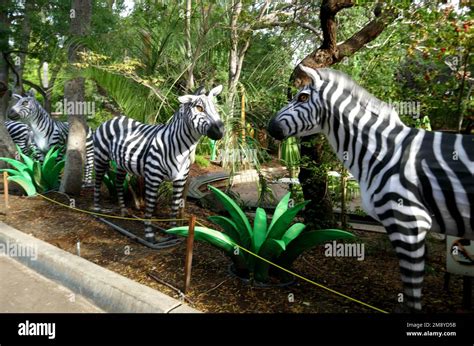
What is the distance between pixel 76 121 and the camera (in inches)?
293

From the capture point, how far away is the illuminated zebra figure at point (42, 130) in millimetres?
8391

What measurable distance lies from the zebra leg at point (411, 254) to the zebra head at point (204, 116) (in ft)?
7.51

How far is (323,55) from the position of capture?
4.87 m

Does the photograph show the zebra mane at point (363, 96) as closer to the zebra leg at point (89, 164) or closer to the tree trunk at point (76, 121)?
the tree trunk at point (76, 121)

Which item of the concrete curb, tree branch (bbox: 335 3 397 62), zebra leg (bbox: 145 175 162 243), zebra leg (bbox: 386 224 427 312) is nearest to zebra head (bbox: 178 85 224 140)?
zebra leg (bbox: 145 175 162 243)

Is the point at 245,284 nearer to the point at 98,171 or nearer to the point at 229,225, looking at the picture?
the point at 229,225

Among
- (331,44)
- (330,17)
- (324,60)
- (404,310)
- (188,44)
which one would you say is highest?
(330,17)

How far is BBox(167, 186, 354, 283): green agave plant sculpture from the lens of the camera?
3635mm

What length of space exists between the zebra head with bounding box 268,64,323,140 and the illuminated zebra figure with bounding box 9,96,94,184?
636 cm

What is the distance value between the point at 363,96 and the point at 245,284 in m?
2.06

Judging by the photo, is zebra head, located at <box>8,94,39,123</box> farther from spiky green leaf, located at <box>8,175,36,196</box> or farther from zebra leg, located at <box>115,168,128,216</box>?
zebra leg, located at <box>115,168,128,216</box>

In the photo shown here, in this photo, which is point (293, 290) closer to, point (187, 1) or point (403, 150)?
point (403, 150)

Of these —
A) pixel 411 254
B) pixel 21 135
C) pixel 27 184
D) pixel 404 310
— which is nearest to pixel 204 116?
pixel 411 254

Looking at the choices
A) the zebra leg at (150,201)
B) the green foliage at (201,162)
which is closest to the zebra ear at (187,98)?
the zebra leg at (150,201)
